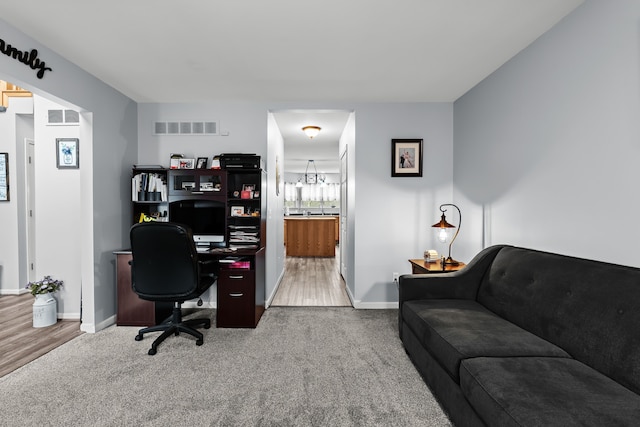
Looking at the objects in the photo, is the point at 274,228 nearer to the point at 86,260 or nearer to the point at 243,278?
the point at 243,278

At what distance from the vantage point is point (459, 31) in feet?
7.73

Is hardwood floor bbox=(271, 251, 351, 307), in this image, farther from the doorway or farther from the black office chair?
the black office chair

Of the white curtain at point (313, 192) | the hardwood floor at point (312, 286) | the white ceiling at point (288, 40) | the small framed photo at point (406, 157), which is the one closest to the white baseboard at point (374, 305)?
the hardwood floor at point (312, 286)

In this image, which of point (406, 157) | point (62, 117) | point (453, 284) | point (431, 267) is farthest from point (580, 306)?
point (62, 117)

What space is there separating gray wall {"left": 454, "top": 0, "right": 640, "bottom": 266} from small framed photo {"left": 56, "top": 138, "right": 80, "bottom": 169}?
4.37 meters

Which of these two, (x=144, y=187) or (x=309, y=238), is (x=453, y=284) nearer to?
(x=144, y=187)

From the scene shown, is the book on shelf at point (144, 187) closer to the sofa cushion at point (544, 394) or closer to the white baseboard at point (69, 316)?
the white baseboard at point (69, 316)

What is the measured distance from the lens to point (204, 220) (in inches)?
147

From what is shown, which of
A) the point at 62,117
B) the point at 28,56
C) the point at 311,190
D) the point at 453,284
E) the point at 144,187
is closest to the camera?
the point at 28,56

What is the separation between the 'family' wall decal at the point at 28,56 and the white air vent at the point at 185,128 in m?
1.34

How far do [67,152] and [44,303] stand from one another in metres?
1.62

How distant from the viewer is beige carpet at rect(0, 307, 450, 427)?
6.13 feet

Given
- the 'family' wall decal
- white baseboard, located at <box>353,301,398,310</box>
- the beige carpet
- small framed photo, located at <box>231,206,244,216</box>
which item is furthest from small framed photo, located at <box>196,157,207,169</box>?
white baseboard, located at <box>353,301,398,310</box>

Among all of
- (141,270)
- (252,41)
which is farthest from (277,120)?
(141,270)
